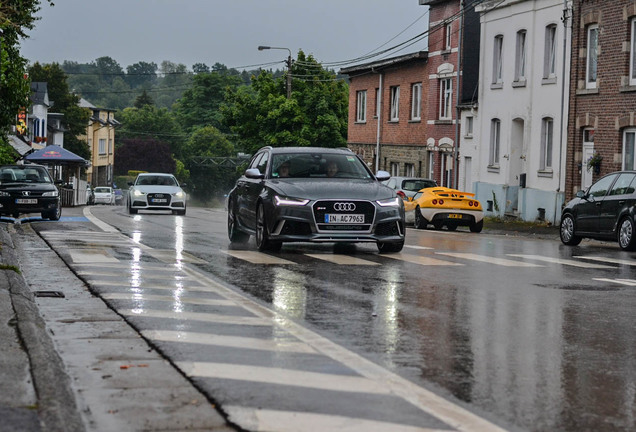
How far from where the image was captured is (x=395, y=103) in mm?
54750

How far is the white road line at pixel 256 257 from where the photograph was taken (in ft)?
48.5

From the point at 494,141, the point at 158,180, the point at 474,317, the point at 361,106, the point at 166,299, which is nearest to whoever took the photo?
the point at 474,317

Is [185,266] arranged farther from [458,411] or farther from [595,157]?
[595,157]

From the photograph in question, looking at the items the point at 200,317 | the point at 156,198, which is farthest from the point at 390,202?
the point at 156,198

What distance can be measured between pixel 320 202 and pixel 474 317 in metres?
6.29

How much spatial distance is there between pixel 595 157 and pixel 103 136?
311 ft

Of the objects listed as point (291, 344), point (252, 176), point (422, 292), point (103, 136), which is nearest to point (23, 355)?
point (291, 344)

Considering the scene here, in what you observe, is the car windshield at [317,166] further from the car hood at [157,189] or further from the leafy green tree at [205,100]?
the leafy green tree at [205,100]

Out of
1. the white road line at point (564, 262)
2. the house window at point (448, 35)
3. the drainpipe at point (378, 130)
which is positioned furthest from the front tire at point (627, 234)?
the drainpipe at point (378, 130)

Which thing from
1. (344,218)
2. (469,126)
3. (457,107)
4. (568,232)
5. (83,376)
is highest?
(457,107)

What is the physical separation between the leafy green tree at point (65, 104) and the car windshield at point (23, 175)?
2847 inches

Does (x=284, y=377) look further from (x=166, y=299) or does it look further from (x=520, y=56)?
(x=520, y=56)

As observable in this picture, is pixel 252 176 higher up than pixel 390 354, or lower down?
higher up

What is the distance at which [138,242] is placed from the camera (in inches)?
Answer: 742
